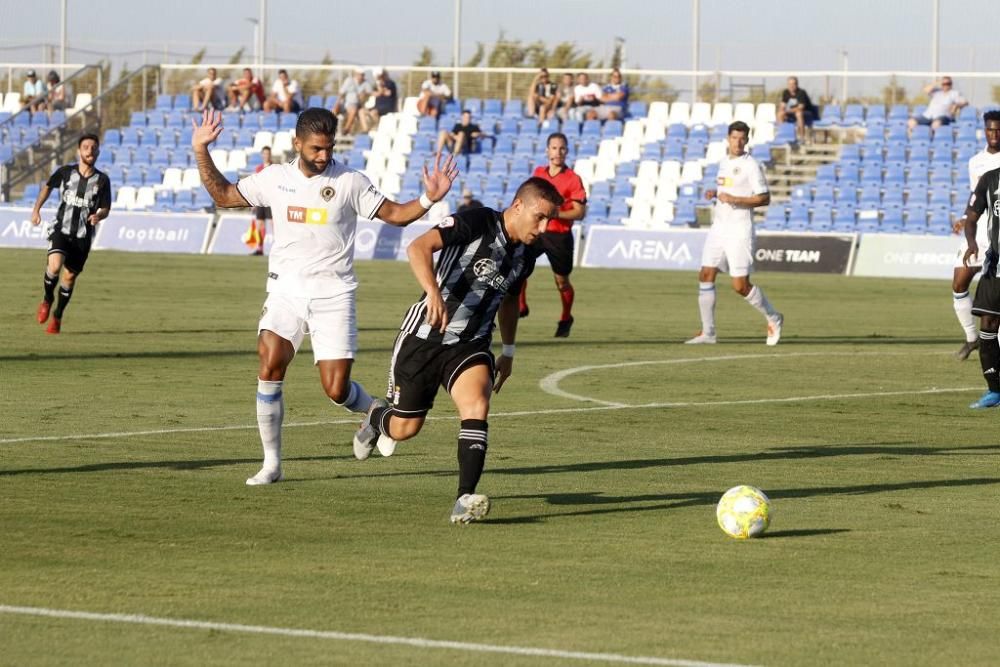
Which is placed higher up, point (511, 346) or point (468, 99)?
point (468, 99)

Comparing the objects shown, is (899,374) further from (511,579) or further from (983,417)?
(511,579)

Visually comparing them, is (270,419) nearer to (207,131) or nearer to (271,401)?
(271,401)

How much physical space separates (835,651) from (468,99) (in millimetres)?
40612

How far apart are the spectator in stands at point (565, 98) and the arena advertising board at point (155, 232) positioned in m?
9.13

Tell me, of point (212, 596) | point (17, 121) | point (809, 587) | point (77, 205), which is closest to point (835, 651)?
point (809, 587)

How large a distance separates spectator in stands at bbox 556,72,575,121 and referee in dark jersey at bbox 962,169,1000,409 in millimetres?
29583

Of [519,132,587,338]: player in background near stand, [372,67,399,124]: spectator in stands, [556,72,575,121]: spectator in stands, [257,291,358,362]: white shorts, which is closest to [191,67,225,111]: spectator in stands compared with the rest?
[372,67,399,124]: spectator in stands

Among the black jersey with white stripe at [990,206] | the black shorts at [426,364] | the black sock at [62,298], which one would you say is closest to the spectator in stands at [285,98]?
the black sock at [62,298]

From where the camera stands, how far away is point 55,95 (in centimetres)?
4928

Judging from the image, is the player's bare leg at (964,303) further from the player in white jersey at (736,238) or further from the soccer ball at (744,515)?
the soccer ball at (744,515)

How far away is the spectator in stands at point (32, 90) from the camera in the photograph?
49156mm

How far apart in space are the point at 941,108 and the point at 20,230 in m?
21.1

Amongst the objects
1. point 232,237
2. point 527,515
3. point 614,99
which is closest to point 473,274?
point 527,515

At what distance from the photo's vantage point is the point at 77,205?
19.6m
